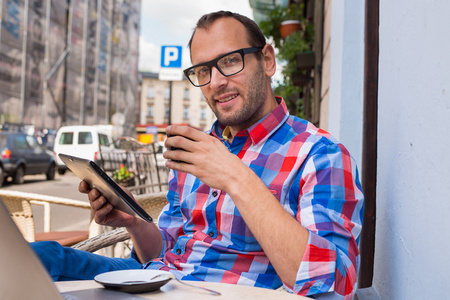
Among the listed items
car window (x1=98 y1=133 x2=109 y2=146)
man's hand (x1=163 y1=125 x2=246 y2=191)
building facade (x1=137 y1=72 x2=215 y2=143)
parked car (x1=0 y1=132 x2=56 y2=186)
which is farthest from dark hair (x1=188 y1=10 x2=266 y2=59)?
building facade (x1=137 y1=72 x2=215 y2=143)

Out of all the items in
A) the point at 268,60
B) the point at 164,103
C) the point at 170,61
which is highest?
the point at 164,103

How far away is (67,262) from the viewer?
134 cm

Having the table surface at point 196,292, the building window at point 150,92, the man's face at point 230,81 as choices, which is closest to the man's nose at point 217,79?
the man's face at point 230,81

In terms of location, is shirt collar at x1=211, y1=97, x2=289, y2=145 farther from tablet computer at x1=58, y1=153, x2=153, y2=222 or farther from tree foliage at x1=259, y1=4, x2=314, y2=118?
tree foliage at x1=259, y1=4, x2=314, y2=118

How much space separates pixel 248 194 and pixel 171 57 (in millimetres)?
7344

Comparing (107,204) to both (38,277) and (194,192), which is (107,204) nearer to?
(194,192)

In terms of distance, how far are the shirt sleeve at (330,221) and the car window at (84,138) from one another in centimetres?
1755

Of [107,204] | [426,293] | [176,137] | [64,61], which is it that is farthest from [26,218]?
[64,61]

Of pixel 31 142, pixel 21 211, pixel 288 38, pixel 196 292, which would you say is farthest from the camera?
pixel 31 142

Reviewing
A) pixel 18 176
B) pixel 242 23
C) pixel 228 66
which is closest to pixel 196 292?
pixel 228 66

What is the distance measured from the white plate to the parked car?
40.6ft

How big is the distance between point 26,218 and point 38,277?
118 inches

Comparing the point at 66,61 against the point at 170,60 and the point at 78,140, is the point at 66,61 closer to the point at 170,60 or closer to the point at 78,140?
the point at 78,140

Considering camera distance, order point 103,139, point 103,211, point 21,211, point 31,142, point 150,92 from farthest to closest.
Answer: point 150,92
point 103,139
point 31,142
point 21,211
point 103,211
